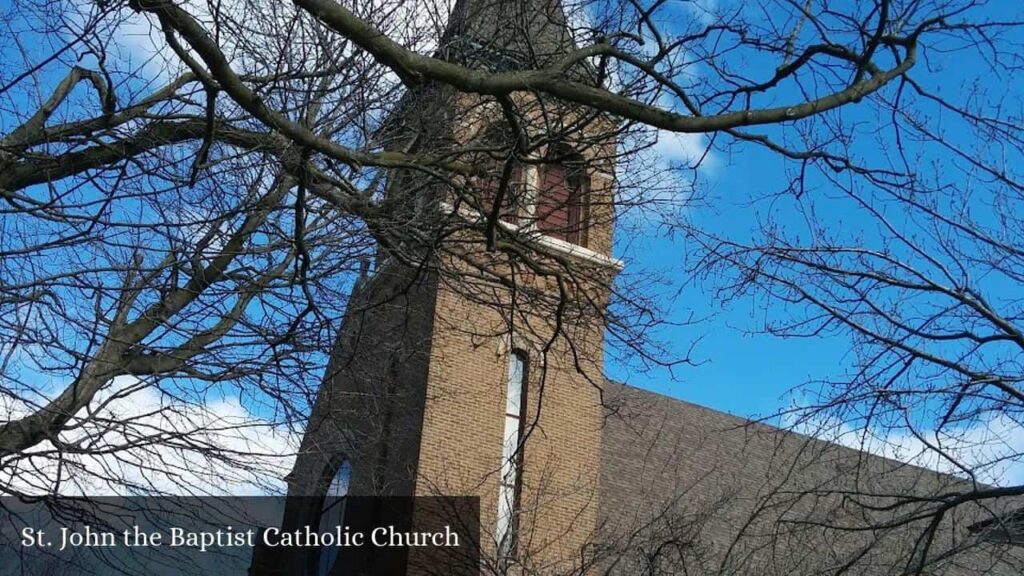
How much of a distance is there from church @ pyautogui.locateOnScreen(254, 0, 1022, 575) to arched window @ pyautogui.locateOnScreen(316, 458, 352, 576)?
8 cm

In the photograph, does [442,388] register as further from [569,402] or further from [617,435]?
[617,435]

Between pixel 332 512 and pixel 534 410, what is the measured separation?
4.41 meters

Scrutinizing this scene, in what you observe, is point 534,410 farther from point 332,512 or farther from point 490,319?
point 332,512

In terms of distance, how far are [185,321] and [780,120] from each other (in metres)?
5.14

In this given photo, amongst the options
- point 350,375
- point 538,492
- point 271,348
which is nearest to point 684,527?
point 538,492

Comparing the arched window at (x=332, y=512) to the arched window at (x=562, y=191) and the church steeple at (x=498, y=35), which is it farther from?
the church steeple at (x=498, y=35)

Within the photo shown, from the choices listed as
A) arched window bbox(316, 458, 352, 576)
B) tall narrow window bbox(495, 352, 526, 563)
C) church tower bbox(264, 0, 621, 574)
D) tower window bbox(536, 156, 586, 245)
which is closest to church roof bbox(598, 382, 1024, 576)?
church tower bbox(264, 0, 621, 574)

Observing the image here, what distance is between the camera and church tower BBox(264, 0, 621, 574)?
830 centimetres

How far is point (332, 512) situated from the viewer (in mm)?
17844

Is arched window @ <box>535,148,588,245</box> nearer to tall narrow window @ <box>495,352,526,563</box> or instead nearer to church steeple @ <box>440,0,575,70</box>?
church steeple @ <box>440,0,575,70</box>

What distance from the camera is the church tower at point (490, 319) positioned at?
8.30 meters

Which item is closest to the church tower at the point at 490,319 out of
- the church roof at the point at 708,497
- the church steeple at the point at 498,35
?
the church steeple at the point at 498,35

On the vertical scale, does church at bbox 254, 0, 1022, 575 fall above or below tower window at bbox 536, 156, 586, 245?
below

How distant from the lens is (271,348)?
851 cm
